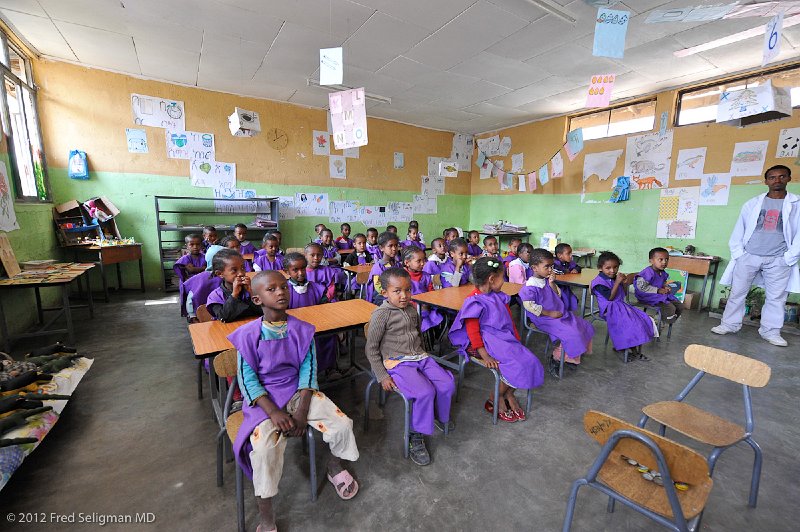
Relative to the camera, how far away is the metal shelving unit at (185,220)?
18.2ft

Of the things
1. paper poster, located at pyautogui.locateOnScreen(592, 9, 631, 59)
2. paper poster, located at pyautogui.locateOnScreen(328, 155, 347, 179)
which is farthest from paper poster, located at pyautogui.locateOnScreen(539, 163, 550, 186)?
paper poster, located at pyautogui.locateOnScreen(592, 9, 631, 59)

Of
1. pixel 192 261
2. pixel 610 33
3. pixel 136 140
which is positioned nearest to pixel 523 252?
pixel 610 33

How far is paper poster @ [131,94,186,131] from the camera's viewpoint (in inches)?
206

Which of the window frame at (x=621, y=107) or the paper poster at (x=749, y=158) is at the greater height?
the window frame at (x=621, y=107)

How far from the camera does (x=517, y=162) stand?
758cm

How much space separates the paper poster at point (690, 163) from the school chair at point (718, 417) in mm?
4752

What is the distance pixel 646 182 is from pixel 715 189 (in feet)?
2.85

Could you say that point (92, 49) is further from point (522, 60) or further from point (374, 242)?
point (522, 60)

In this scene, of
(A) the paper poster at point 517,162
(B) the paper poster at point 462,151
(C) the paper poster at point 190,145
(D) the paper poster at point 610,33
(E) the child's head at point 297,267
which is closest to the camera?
(D) the paper poster at point 610,33

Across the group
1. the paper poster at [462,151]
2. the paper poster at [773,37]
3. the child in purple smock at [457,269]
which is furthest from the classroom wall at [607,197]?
the child in purple smock at [457,269]

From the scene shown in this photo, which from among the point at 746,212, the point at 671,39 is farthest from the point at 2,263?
the point at 746,212

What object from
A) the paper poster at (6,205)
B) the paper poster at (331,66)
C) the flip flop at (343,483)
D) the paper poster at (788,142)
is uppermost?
the paper poster at (331,66)

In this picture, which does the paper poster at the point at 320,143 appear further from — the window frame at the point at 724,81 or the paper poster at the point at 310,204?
the window frame at the point at 724,81

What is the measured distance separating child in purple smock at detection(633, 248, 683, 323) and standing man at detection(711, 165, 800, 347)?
3.11ft
